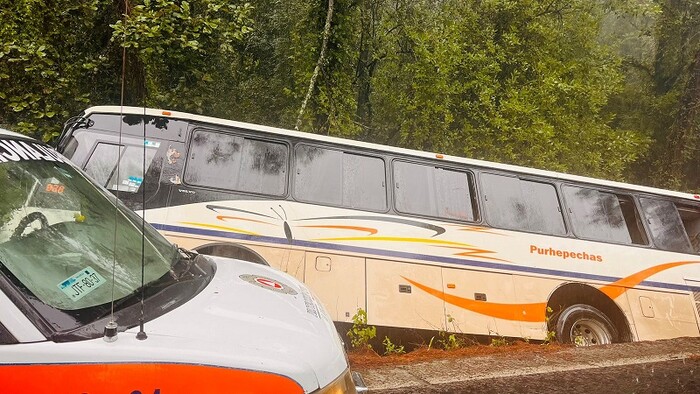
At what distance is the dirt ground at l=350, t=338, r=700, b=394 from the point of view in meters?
4.54

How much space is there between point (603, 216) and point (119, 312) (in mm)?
7661

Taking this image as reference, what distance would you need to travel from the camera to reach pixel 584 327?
297 inches

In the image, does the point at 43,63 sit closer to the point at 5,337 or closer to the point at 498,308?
the point at 5,337

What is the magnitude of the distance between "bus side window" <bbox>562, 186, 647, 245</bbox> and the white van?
234 inches

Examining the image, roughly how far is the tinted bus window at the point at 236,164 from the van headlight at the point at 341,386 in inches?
169

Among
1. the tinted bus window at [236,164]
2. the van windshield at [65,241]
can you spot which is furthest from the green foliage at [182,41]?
the van windshield at [65,241]

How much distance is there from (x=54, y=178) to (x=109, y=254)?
0.61 meters

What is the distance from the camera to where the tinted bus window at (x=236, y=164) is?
6434 mm

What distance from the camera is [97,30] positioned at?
410 inches

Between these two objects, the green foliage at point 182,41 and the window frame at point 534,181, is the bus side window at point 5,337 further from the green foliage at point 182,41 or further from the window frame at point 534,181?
the green foliage at point 182,41

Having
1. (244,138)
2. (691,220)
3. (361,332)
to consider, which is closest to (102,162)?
(244,138)

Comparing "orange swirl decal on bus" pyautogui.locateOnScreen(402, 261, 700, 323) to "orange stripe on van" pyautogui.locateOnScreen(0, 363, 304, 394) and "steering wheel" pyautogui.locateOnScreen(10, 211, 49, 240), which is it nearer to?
"steering wheel" pyautogui.locateOnScreen(10, 211, 49, 240)

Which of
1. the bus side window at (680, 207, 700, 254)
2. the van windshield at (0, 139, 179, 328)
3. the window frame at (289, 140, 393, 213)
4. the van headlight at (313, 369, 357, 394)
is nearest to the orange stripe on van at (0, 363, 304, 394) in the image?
the van headlight at (313, 369, 357, 394)

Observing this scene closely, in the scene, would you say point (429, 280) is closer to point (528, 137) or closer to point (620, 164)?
point (528, 137)
